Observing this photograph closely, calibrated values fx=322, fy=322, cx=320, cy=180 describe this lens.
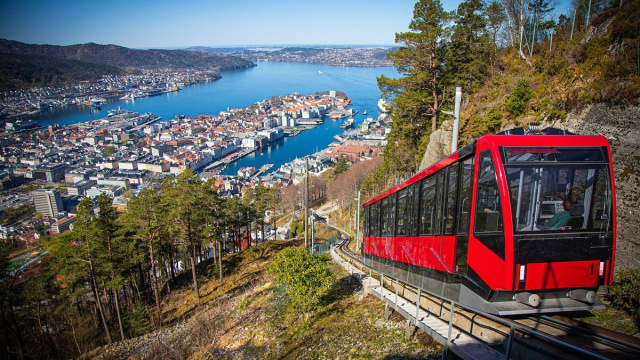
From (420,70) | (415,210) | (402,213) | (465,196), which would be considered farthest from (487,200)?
(420,70)

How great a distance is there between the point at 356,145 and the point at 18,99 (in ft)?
550

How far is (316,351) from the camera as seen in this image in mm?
7199

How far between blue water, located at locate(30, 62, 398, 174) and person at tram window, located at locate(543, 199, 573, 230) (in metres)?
73.3

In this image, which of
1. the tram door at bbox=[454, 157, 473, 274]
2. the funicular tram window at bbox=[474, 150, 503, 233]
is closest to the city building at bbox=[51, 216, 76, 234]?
the tram door at bbox=[454, 157, 473, 274]

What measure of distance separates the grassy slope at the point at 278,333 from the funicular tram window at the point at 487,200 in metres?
2.59

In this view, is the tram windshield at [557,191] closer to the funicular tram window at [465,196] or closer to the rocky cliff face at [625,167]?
the funicular tram window at [465,196]

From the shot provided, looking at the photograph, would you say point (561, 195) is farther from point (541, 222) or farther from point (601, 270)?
point (601, 270)

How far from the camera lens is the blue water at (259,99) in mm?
89750

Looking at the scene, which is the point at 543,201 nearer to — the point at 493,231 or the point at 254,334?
the point at 493,231

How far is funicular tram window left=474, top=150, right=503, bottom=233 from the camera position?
4086 millimetres

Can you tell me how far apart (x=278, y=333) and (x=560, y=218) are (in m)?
7.53

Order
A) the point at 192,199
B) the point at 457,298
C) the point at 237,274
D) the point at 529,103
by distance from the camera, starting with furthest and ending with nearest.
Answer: the point at 237,274, the point at 192,199, the point at 529,103, the point at 457,298

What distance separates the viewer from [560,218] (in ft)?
13.2

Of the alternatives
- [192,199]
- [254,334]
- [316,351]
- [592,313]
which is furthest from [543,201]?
[192,199]
